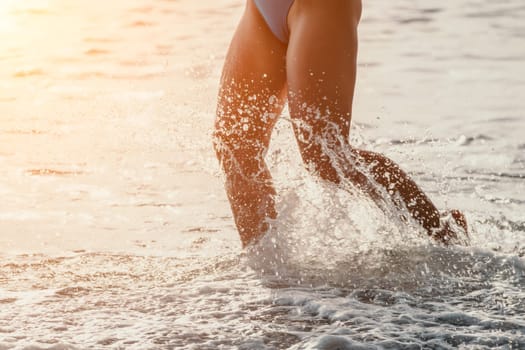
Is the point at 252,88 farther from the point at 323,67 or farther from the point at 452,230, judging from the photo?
the point at 452,230

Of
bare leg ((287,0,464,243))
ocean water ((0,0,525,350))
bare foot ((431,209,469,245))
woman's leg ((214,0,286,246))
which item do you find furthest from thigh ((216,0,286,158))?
bare foot ((431,209,469,245))

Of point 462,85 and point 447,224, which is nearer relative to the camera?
point 447,224

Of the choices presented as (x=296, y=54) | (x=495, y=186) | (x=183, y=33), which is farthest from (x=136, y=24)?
(x=296, y=54)

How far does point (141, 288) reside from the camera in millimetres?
3738

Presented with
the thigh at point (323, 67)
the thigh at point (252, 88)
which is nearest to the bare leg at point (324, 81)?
the thigh at point (323, 67)

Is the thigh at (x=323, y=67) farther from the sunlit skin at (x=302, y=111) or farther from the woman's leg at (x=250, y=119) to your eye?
the woman's leg at (x=250, y=119)

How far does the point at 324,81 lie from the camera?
3.84 m

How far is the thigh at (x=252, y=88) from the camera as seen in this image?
4.11 m

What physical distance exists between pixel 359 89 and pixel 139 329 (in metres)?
5.23

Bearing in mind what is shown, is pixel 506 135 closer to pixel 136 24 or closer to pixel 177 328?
pixel 177 328

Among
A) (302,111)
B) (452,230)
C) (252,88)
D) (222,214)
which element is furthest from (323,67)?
(222,214)

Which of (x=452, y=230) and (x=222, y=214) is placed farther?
(x=222, y=214)

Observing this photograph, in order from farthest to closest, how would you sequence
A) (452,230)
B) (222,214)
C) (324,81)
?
(222,214) < (452,230) < (324,81)

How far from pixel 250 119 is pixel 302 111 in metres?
0.34
